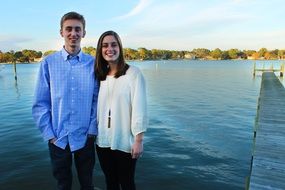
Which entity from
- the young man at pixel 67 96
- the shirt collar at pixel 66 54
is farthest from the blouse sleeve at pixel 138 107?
the shirt collar at pixel 66 54

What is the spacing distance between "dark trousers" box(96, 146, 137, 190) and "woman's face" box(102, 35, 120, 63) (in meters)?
1.23

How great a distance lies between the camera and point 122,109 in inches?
143

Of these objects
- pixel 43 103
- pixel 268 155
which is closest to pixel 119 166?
pixel 43 103

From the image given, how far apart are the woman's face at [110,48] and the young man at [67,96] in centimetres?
37

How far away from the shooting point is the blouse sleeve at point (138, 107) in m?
3.54

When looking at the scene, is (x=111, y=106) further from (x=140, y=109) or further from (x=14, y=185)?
(x=14, y=185)

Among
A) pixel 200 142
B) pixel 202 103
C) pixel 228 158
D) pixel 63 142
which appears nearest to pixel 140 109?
pixel 63 142

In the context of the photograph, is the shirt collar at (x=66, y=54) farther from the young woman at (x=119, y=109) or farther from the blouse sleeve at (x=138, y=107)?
the blouse sleeve at (x=138, y=107)

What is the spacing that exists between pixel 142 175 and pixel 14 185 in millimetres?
3804

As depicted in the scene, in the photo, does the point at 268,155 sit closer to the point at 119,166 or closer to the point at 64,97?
the point at 119,166

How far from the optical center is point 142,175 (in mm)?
8914

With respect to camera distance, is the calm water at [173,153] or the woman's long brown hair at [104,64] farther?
the calm water at [173,153]

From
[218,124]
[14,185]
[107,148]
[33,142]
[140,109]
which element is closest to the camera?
[140,109]

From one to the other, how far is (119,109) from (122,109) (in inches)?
1.6
